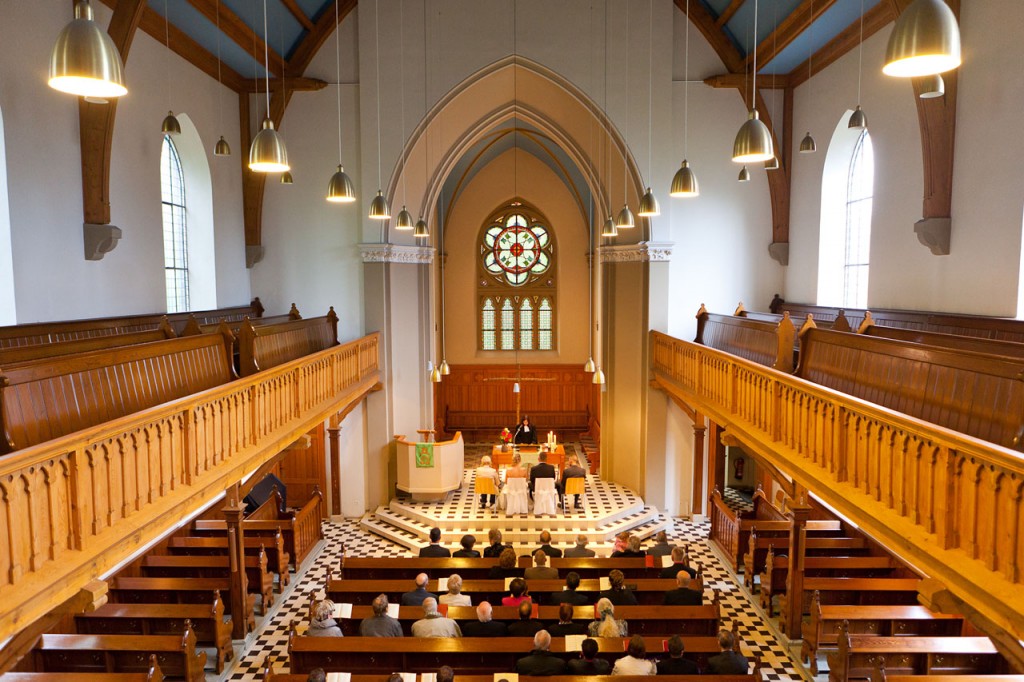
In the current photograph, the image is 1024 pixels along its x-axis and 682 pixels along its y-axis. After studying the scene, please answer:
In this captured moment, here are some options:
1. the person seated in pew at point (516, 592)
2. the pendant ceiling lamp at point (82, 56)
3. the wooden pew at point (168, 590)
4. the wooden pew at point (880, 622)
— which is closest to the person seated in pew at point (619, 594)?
the person seated in pew at point (516, 592)

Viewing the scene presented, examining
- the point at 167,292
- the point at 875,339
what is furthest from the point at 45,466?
the point at 167,292

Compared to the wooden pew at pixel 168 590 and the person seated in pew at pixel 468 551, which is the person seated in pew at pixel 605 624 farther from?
the wooden pew at pixel 168 590

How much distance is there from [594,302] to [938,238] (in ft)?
43.9

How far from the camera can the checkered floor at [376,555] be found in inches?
364

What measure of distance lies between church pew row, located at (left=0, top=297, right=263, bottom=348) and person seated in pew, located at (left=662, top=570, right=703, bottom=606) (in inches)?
315

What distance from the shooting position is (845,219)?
1419cm

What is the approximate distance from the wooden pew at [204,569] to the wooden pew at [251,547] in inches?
17.0

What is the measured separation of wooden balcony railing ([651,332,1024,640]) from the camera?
4.58 metres

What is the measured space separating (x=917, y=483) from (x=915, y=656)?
11.2 feet

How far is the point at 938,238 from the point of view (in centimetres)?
1027

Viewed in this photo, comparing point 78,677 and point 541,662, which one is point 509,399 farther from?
point 78,677

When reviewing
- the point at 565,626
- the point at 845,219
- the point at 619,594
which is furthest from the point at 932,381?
the point at 845,219

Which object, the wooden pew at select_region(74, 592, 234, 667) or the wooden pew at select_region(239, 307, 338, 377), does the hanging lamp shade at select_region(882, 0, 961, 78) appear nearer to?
the wooden pew at select_region(239, 307, 338, 377)

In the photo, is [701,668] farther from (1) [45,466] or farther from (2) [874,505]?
(1) [45,466]
